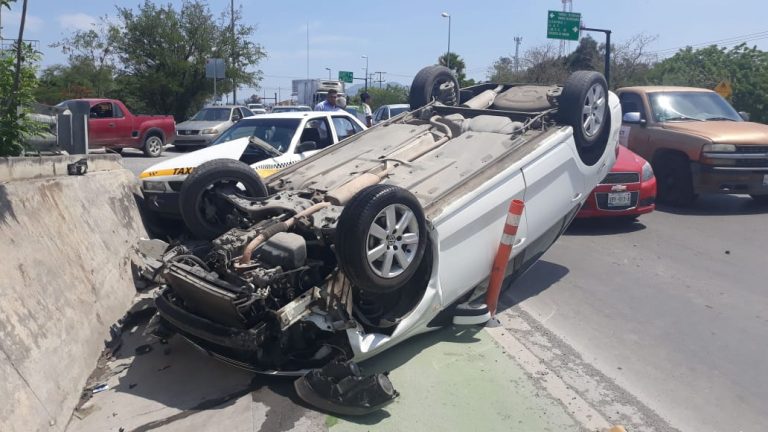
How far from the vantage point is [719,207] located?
34.6 feet

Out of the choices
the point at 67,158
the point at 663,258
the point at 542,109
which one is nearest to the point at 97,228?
the point at 67,158

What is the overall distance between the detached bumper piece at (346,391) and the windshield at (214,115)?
19.9m

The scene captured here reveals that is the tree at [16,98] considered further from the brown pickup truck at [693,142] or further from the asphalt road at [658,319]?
the brown pickup truck at [693,142]

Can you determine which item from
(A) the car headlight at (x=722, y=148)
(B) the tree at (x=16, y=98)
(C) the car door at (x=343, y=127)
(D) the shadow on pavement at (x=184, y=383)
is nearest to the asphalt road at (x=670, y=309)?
(A) the car headlight at (x=722, y=148)

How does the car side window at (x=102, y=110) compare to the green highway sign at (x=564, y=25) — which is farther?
the green highway sign at (x=564, y=25)

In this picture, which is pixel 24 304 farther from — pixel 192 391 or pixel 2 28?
pixel 2 28

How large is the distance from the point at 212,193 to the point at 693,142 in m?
7.92

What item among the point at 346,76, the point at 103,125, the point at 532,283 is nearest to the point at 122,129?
the point at 103,125

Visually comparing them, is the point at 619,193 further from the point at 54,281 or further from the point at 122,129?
the point at 122,129

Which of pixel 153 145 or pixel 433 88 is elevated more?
pixel 433 88

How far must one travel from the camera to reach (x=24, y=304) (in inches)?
155

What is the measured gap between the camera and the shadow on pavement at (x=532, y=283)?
6150 mm

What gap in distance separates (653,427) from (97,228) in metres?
4.71

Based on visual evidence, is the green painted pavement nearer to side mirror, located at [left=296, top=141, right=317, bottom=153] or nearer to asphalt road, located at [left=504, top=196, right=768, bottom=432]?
asphalt road, located at [left=504, top=196, right=768, bottom=432]
